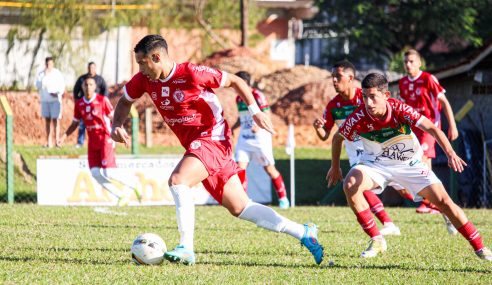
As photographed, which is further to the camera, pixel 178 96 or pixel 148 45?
pixel 178 96

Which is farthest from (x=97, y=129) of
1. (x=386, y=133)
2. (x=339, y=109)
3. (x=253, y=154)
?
(x=386, y=133)

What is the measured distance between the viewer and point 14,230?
432 inches

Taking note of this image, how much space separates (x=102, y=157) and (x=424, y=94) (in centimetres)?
502

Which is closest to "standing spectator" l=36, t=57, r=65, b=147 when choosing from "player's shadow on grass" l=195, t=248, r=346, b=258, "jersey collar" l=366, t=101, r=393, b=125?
"player's shadow on grass" l=195, t=248, r=346, b=258

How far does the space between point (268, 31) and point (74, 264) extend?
111ft

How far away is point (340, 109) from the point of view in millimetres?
11727

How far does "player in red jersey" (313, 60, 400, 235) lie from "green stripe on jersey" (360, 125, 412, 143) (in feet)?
5.48

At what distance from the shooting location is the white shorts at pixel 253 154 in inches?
637

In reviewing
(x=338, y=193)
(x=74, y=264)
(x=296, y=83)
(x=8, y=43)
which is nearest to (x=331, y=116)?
(x=74, y=264)

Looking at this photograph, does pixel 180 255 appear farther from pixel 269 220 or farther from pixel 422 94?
pixel 422 94

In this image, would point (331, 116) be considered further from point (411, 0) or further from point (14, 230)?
point (411, 0)

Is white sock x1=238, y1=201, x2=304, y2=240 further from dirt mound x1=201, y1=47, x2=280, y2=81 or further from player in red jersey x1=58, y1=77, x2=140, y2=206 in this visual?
dirt mound x1=201, y1=47, x2=280, y2=81

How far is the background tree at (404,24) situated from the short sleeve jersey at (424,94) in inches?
820

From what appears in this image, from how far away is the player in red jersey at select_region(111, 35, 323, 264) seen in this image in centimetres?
803
